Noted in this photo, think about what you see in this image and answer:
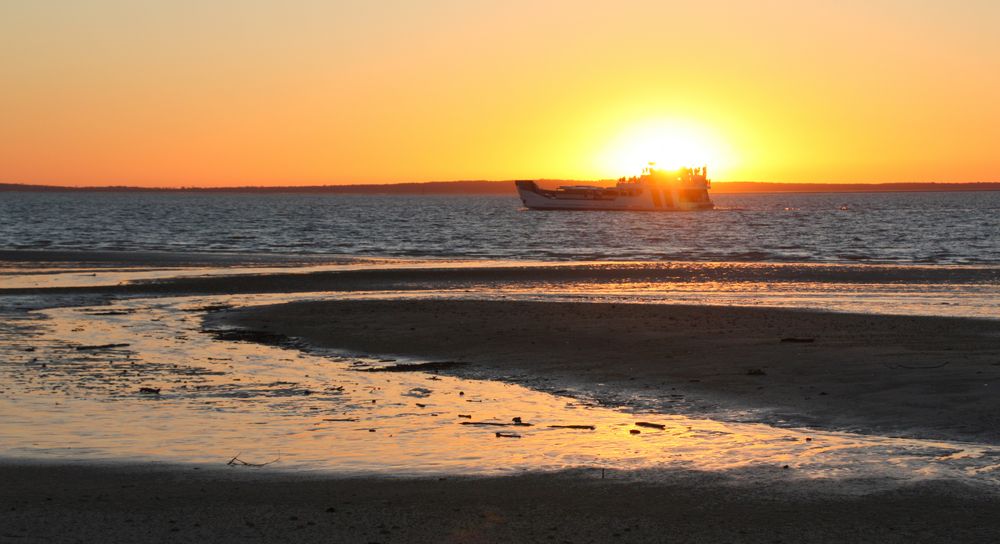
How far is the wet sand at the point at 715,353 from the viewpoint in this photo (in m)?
13.9

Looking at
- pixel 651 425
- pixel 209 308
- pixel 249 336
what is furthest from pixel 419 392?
pixel 209 308

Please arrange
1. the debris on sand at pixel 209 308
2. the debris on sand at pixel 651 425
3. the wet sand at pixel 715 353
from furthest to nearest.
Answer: the debris on sand at pixel 209 308
the wet sand at pixel 715 353
the debris on sand at pixel 651 425

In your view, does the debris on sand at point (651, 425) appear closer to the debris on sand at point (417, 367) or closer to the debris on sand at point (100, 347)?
the debris on sand at point (417, 367)

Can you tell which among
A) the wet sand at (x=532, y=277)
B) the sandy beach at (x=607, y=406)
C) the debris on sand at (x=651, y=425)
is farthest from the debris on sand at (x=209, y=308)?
the debris on sand at (x=651, y=425)

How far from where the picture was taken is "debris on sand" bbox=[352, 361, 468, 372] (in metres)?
18.0

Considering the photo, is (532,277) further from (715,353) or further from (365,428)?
(365,428)

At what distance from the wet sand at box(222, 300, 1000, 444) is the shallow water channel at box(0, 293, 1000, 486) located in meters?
1.07

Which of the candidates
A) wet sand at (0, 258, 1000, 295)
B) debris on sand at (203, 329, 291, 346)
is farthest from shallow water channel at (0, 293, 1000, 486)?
wet sand at (0, 258, 1000, 295)

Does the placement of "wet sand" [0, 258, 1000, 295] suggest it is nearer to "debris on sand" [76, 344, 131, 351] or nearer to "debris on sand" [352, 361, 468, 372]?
"debris on sand" [76, 344, 131, 351]

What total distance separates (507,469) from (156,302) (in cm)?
2131

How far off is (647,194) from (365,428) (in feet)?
507

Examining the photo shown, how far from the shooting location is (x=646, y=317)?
2428 cm

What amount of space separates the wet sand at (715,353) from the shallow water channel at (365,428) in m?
1.07

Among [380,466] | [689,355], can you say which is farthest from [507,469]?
[689,355]
